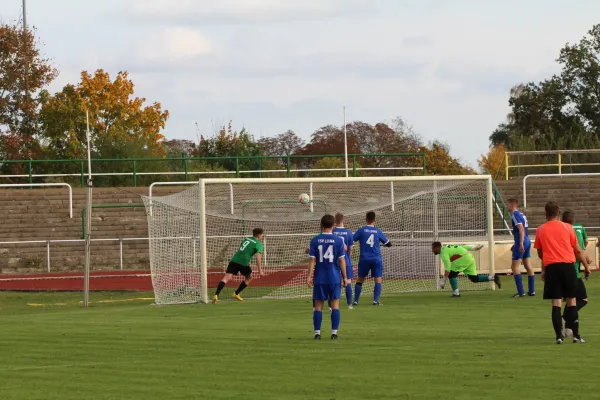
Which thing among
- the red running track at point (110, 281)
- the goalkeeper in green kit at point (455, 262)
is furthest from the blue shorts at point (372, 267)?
the red running track at point (110, 281)

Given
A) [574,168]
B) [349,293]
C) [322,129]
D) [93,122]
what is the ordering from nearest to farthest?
1. [349,293]
2. [574,168]
3. [93,122]
4. [322,129]

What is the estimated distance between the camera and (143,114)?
63656 millimetres

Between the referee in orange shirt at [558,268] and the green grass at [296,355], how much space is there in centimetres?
37

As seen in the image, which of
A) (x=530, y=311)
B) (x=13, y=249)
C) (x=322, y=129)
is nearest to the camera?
(x=530, y=311)

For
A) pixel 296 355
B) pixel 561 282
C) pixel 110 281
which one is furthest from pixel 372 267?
pixel 110 281

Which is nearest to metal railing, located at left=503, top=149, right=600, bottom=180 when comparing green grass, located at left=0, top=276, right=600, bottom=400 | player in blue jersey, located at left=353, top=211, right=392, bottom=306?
player in blue jersey, located at left=353, top=211, right=392, bottom=306

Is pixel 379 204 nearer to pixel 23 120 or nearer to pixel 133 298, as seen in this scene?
pixel 133 298

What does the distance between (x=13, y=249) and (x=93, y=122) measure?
23.2 metres

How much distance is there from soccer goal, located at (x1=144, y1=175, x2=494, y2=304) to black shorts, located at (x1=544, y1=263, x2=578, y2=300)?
1103cm

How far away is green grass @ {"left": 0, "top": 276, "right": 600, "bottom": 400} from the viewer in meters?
10.9

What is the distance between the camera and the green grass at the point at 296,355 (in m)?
10.9

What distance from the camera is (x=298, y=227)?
32.7 meters

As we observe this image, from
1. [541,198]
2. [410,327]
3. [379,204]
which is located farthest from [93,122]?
[410,327]

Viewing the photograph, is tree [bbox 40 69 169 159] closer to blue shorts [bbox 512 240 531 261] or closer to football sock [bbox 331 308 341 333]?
blue shorts [bbox 512 240 531 261]
